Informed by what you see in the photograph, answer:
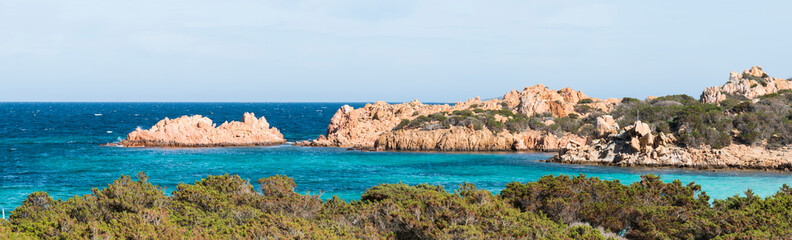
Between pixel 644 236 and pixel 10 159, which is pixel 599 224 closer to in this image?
pixel 644 236

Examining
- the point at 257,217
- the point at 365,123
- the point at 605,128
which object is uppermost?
the point at 605,128

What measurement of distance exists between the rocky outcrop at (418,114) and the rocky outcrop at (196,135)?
5.22 m

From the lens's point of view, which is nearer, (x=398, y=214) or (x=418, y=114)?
(x=398, y=214)

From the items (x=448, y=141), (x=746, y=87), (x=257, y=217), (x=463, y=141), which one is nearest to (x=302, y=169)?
(x=448, y=141)

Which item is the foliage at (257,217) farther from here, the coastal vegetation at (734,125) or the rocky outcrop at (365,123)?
the rocky outcrop at (365,123)

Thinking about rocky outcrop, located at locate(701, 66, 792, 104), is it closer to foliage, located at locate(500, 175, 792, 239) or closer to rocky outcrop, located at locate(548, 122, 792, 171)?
rocky outcrop, located at locate(548, 122, 792, 171)

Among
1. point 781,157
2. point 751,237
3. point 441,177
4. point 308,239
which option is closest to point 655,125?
point 781,157

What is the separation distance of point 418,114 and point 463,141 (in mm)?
14714

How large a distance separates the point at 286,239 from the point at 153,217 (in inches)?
160

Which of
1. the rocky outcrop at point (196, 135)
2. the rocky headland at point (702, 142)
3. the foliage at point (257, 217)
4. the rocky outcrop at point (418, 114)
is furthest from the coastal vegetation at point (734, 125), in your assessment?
the rocky outcrop at point (196, 135)

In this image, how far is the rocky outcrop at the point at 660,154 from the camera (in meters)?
41.6

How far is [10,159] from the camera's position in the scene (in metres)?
47.5

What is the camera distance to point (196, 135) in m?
62.4

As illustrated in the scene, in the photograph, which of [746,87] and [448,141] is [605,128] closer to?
[448,141]
